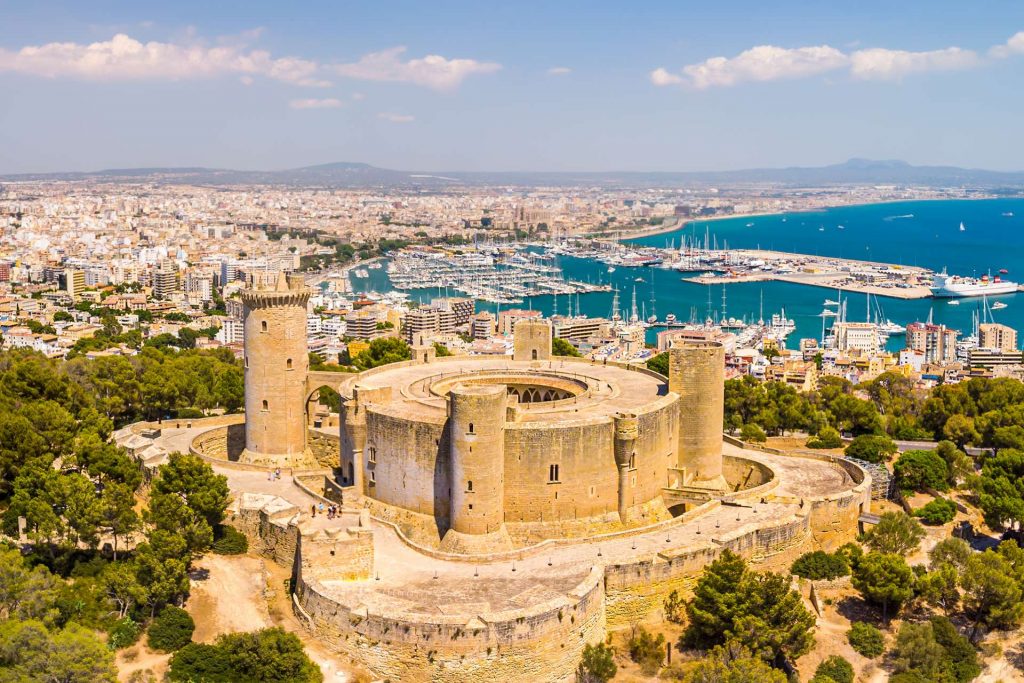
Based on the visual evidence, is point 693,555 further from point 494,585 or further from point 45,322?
point 45,322

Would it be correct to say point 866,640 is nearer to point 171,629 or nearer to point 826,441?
point 171,629

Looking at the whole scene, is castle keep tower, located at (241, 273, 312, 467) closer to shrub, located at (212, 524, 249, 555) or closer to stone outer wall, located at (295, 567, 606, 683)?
shrub, located at (212, 524, 249, 555)

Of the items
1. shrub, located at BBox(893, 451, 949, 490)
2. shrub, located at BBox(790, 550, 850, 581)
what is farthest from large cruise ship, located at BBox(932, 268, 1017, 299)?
shrub, located at BBox(790, 550, 850, 581)

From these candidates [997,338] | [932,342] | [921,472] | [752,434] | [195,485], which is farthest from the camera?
[932,342]

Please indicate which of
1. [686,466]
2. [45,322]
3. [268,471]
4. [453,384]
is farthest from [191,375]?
[45,322]

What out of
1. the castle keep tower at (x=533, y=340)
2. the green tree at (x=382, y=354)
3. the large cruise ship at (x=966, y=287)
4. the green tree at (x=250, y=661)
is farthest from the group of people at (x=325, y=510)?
the large cruise ship at (x=966, y=287)

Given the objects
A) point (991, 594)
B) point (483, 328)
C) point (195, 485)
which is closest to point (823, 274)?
point (483, 328)
